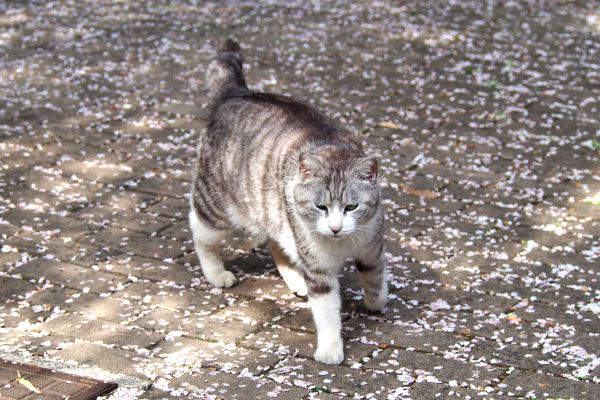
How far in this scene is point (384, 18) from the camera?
10.8 metres

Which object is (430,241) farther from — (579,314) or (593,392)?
(593,392)

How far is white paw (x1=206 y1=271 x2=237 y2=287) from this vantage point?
4.79 m

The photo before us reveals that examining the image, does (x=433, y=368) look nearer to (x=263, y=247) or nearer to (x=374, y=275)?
(x=374, y=275)

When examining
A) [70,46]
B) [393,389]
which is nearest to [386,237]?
[393,389]

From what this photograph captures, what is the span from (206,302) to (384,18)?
698 centimetres

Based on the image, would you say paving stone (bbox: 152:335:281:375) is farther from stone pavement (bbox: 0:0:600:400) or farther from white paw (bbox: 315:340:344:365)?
white paw (bbox: 315:340:344:365)

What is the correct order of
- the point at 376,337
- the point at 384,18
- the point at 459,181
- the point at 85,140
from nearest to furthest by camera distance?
the point at 376,337 < the point at 459,181 < the point at 85,140 < the point at 384,18

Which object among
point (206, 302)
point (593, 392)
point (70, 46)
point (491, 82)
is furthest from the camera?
point (70, 46)

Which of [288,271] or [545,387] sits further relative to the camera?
[288,271]

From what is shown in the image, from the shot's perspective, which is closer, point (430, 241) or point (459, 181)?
point (430, 241)

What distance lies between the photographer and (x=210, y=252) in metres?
4.82

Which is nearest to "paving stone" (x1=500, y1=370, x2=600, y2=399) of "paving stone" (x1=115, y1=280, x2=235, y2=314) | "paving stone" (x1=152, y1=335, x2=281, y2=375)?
"paving stone" (x1=152, y1=335, x2=281, y2=375)

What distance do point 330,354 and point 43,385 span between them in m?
1.32

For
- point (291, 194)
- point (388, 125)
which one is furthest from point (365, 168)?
point (388, 125)
